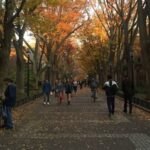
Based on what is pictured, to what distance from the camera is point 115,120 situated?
17.1 m

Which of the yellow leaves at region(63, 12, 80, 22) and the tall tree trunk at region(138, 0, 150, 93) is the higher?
the yellow leaves at region(63, 12, 80, 22)

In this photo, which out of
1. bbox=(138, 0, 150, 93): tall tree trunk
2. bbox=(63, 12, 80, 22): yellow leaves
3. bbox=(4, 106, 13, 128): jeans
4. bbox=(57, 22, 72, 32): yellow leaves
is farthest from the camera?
bbox=(63, 12, 80, 22): yellow leaves

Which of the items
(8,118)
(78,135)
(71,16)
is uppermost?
(71,16)

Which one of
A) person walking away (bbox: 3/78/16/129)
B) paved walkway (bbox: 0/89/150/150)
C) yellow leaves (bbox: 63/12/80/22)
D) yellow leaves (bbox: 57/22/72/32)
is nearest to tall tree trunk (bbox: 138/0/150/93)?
paved walkway (bbox: 0/89/150/150)

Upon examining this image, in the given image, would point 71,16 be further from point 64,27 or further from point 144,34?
point 144,34

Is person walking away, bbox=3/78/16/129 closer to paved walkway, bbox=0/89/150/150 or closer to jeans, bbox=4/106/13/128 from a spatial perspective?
jeans, bbox=4/106/13/128

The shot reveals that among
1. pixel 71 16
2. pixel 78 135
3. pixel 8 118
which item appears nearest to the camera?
pixel 78 135

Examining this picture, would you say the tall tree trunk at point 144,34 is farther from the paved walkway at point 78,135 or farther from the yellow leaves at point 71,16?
the yellow leaves at point 71,16

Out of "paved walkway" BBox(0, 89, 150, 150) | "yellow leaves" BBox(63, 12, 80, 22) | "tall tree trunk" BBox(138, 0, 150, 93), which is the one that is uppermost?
"yellow leaves" BBox(63, 12, 80, 22)

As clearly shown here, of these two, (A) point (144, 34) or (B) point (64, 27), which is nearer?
(A) point (144, 34)

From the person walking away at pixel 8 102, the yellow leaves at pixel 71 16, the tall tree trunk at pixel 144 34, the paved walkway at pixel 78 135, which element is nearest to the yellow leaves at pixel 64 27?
the yellow leaves at pixel 71 16

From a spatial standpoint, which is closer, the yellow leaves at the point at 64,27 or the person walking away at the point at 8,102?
the person walking away at the point at 8,102

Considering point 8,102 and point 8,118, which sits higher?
point 8,102

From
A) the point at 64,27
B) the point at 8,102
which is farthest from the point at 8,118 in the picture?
the point at 64,27
